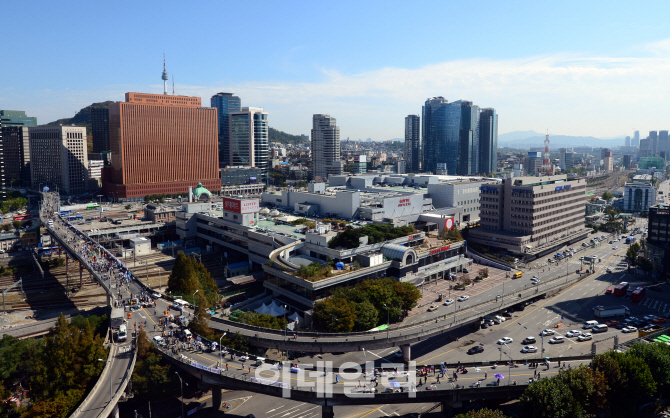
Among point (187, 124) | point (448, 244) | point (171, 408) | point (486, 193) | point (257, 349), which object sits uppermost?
point (187, 124)

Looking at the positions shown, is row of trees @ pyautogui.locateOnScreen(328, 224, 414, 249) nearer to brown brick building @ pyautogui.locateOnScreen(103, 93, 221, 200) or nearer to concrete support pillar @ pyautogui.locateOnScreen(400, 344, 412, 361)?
concrete support pillar @ pyautogui.locateOnScreen(400, 344, 412, 361)

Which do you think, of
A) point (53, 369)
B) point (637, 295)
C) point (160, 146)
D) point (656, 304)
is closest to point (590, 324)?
point (637, 295)

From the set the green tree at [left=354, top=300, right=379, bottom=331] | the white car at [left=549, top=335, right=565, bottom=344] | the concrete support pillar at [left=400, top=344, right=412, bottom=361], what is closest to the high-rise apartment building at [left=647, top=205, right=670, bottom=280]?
the white car at [left=549, top=335, right=565, bottom=344]

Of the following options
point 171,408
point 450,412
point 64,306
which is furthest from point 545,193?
point 64,306

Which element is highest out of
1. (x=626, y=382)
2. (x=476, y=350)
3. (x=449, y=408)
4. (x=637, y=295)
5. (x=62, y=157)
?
(x=62, y=157)

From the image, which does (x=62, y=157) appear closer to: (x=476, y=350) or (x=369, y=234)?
(x=369, y=234)

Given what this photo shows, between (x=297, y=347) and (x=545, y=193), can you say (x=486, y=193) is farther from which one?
(x=297, y=347)

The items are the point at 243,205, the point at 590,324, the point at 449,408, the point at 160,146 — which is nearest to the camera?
the point at 449,408
